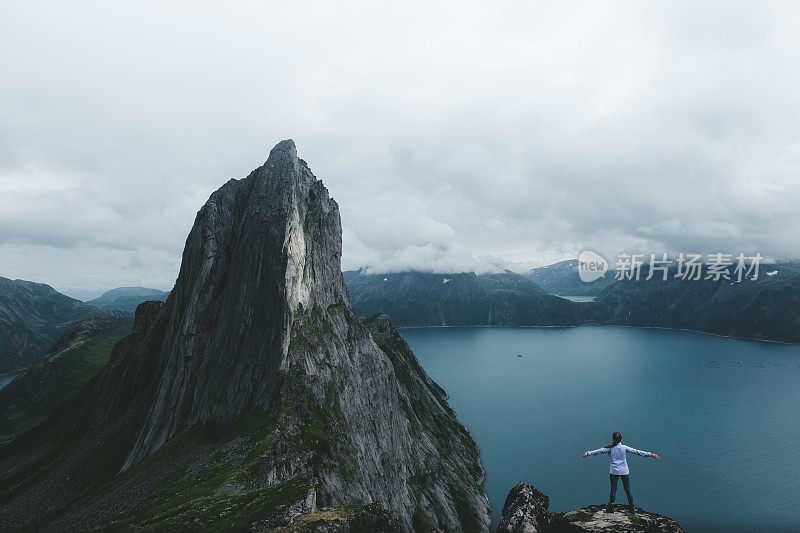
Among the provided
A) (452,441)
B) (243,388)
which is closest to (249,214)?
(243,388)

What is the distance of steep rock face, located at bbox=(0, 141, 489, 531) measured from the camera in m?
47.2

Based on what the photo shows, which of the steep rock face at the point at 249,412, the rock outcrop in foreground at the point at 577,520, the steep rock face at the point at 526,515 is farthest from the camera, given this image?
the steep rock face at the point at 249,412

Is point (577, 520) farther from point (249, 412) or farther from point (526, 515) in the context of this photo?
point (249, 412)

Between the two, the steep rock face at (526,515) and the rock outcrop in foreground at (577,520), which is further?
the steep rock face at (526,515)

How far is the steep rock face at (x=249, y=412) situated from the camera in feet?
155

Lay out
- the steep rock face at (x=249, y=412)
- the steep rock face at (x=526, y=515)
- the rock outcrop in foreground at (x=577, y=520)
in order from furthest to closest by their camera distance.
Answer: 1. the steep rock face at (x=249, y=412)
2. the steep rock face at (x=526, y=515)
3. the rock outcrop in foreground at (x=577, y=520)

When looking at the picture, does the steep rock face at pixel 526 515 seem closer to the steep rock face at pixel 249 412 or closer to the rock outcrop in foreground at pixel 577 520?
the rock outcrop in foreground at pixel 577 520

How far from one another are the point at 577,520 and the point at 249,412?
52.9 metres

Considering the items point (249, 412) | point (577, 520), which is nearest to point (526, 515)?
point (577, 520)

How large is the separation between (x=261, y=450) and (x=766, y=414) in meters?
247

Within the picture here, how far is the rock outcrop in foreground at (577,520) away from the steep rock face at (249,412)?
14.1m

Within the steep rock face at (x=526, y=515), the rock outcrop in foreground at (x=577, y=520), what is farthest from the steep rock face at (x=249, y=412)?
the rock outcrop in foreground at (x=577, y=520)

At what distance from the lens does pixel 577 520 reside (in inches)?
698

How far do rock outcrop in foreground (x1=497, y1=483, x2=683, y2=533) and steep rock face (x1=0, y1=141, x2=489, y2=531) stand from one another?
14.1 m
